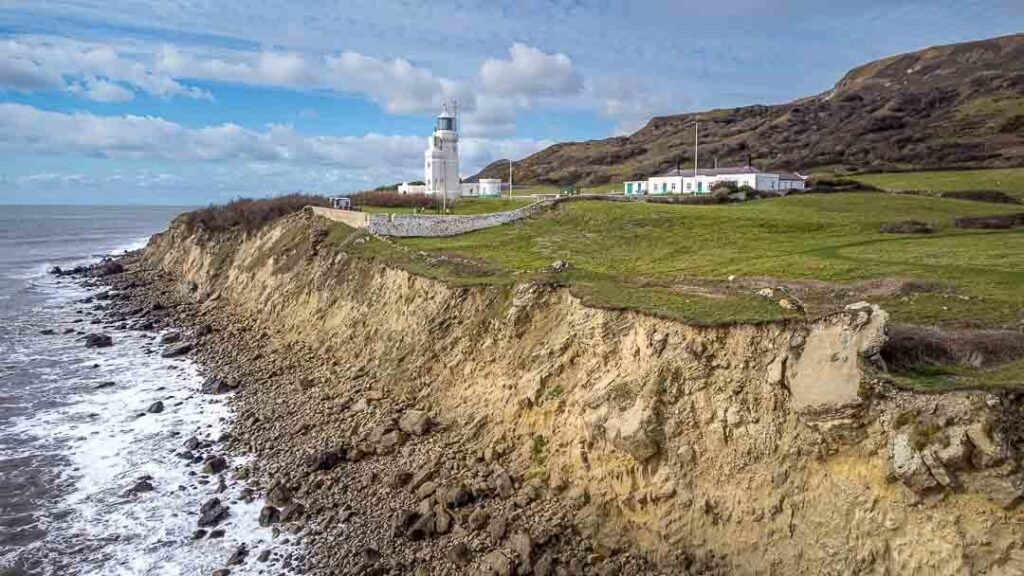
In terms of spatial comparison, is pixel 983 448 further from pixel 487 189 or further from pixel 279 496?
pixel 487 189

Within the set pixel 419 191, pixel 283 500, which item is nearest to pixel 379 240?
pixel 283 500

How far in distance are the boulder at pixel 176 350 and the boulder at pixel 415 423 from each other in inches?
736

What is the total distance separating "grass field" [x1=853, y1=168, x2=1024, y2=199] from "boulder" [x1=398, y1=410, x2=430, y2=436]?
4936 cm

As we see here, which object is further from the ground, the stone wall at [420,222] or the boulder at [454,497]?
the stone wall at [420,222]

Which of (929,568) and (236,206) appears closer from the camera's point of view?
(929,568)

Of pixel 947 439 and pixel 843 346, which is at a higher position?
pixel 843 346

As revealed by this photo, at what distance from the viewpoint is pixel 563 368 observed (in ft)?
61.3

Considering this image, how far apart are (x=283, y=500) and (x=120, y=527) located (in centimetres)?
439

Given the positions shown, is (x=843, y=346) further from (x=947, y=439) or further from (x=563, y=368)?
(x=563, y=368)

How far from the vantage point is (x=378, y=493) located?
59.0 ft

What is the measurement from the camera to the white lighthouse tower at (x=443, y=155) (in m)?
54.3

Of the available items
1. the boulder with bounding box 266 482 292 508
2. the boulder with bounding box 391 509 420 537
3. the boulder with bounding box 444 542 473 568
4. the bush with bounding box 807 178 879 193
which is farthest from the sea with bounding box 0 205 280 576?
the bush with bounding box 807 178 879 193

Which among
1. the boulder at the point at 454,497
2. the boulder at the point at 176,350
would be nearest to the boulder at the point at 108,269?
the boulder at the point at 176,350

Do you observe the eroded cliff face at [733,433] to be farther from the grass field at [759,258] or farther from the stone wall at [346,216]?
the stone wall at [346,216]
